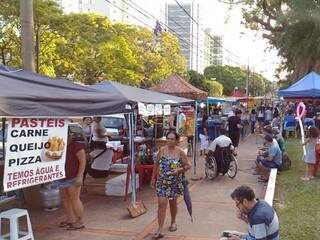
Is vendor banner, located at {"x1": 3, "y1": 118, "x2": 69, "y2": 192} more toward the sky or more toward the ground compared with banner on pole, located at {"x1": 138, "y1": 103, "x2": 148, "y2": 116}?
more toward the ground

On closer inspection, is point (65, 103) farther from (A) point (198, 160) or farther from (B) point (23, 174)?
(A) point (198, 160)

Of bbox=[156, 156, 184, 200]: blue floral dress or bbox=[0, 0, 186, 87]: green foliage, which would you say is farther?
bbox=[0, 0, 186, 87]: green foliage

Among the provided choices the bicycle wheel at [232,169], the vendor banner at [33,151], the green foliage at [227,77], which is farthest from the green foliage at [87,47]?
the green foliage at [227,77]

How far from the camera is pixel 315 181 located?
41.7 ft

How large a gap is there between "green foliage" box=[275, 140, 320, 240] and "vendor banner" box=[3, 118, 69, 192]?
3596 mm

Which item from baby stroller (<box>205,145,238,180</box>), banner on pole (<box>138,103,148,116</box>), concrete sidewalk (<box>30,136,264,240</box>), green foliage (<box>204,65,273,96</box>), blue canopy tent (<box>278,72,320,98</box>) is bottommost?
concrete sidewalk (<box>30,136,264,240</box>)

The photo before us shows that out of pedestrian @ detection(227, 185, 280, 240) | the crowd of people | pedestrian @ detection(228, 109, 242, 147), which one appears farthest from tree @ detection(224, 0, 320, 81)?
pedestrian @ detection(227, 185, 280, 240)

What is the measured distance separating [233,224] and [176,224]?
0.98 metres

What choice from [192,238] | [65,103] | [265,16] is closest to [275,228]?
[192,238]

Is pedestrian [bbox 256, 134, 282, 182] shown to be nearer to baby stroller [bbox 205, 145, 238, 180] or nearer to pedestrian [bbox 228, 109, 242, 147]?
baby stroller [bbox 205, 145, 238, 180]

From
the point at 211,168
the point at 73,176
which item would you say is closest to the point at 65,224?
the point at 73,176

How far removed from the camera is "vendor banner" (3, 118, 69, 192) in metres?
6.26

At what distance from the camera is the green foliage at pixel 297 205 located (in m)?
8.12

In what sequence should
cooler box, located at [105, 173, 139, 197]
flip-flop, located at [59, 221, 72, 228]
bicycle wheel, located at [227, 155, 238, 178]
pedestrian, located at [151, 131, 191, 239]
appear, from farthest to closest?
1. bicycle wheel, located at [227, 155, 238, 178]
2. cooler box, located at [105, 173, 139, 197]
3. flip-flop, located at [59, 221, 72, 228]
4. pedestrian, located at [151, 131, 191, 239]
